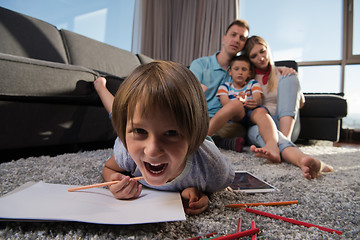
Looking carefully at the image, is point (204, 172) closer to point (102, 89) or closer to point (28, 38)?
point (102, 89)

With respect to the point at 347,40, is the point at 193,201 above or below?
below

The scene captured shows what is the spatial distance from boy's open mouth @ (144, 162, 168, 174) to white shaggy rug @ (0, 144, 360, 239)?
91 mm

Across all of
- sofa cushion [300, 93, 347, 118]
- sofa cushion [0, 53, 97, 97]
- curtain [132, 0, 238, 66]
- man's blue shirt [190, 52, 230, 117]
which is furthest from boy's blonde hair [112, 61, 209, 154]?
curtain [132, 0, 238, 66]

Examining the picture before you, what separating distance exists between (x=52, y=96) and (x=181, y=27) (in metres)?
2.85

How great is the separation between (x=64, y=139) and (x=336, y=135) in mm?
1803

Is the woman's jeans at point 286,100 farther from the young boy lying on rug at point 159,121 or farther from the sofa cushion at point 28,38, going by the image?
the sofa cushion at point 28,38

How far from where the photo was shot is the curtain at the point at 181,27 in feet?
10.6

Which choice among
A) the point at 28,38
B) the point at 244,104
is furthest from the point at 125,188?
the point at 28,38

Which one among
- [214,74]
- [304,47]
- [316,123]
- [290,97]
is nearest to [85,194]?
[290,97]

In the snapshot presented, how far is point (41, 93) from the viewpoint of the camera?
931mm

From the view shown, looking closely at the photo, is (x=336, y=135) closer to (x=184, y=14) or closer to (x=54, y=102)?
(x=54, y=102)

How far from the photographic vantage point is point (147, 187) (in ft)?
1.86

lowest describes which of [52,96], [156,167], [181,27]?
[156,167]

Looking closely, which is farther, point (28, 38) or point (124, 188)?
point (28, 38)
